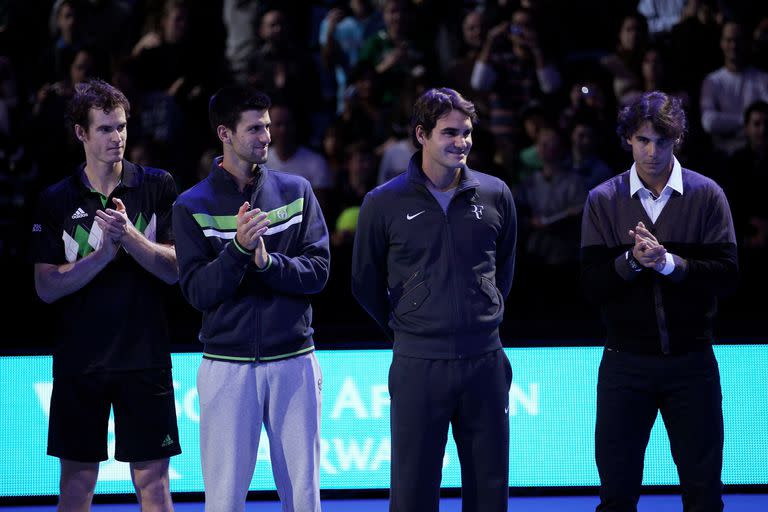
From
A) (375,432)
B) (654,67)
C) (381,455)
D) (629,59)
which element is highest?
(629,59)

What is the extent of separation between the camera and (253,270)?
438 centimetres

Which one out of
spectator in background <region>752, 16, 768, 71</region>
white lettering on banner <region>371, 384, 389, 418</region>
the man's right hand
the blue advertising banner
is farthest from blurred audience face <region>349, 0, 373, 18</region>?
the man's right hand

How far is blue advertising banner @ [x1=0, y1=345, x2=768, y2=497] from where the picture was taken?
6.00m

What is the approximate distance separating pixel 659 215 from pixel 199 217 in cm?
195

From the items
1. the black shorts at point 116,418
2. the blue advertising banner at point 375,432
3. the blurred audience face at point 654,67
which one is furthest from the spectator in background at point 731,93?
the black shorts at point 116,418

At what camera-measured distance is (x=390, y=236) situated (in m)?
4.53

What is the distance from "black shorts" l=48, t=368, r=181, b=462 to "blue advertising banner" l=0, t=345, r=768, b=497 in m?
1.40

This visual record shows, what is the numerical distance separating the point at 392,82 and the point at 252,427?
4.90 meters

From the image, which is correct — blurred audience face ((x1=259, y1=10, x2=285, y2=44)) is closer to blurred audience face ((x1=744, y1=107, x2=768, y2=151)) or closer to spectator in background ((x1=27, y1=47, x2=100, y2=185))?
spectator in background ((x1=27, y1=47, x2=100, y2=185))

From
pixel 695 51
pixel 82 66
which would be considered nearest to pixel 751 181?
pixel 695 51

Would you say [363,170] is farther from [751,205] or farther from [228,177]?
[228,177]

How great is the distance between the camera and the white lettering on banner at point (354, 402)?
6043 millimetres

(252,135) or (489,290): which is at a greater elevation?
(252,135)

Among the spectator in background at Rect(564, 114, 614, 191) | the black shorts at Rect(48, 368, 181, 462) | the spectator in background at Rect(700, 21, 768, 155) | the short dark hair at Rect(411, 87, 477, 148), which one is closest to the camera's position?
the short dark hair at Rect(411, 87, 477, 148)
